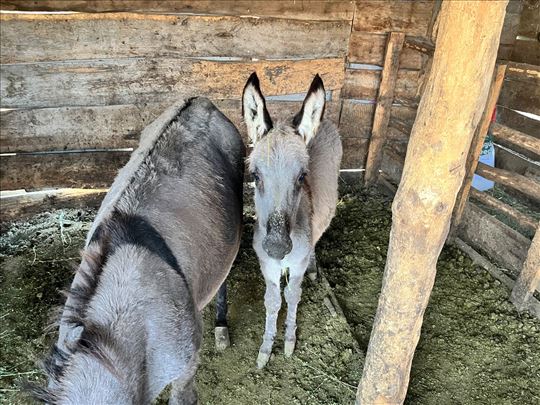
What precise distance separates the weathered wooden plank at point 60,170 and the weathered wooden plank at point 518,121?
240 inches

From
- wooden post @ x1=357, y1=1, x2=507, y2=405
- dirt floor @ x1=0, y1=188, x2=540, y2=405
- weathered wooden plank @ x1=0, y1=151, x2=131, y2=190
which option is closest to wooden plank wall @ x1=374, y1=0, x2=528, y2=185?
dirt floor @ x1=0, y1=188, x2=540, y2=405

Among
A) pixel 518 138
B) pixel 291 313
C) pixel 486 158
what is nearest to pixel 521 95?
pixel 486 158

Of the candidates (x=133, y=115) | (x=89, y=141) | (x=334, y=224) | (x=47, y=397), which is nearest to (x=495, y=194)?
(x=334, y=224)

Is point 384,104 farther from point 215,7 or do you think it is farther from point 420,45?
point 215,7

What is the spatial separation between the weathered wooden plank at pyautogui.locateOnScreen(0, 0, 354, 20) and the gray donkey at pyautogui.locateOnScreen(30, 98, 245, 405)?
218 cm

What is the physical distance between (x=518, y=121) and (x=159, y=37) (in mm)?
5656

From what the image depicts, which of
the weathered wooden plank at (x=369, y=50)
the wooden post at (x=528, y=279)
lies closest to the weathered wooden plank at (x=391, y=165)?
the weathered wooden plank at (x=369, y=50)

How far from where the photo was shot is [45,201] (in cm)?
587

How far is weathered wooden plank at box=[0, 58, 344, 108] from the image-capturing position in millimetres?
5160

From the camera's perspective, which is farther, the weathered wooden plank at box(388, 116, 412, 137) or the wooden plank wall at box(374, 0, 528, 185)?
the weathered wooden plank at box(388, 116, 412, 137)

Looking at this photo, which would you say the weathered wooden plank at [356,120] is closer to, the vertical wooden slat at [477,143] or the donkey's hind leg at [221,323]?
the vertical wooden slat at [477,143]

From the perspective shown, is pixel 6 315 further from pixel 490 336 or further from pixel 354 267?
pixel 490 336

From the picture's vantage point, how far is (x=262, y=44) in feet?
18.6

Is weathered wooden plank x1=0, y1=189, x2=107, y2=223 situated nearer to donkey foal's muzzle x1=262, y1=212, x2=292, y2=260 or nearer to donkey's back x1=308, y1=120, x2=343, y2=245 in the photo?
donkey's back x1=308, y1=120, x2=343, y2=245
